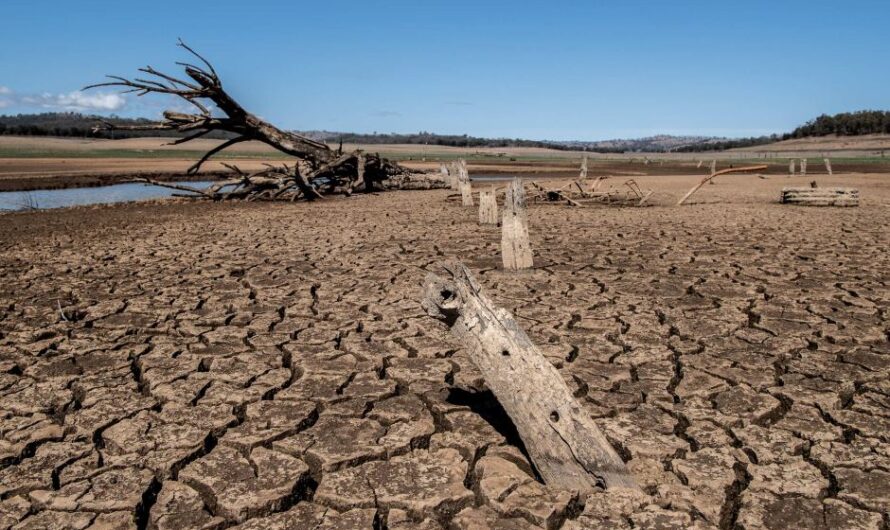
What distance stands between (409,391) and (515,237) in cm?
353

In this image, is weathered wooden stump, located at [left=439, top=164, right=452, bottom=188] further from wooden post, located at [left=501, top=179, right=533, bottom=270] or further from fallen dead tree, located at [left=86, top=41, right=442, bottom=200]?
wooden post, located at [left=501, top=179, right=533, bottom=270]

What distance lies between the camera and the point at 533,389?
8.87 ft

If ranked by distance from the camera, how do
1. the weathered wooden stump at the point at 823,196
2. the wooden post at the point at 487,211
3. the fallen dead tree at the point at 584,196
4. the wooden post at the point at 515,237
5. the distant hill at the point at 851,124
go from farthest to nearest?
the distant hill at the point at 851,124 → the fallen dead tree at the point at 584,196 → the weathered wooden stump at the point at 823,196 → the wooden post at the point at 487,211 → the wooden post at the point at 515,237

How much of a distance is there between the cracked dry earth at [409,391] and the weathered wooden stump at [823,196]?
21.1 ft

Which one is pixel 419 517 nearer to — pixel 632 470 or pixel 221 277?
pixel 632 470

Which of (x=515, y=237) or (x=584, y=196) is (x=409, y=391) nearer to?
(x=515, y=237)

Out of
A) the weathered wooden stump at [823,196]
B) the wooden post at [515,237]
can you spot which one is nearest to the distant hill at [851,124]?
the weathered wooden stump at [823,196]

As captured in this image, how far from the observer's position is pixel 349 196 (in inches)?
703

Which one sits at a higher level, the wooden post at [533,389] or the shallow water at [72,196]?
the shallow water at [72,196]

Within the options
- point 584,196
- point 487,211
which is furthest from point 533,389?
point 584,196

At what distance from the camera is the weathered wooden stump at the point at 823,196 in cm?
1369

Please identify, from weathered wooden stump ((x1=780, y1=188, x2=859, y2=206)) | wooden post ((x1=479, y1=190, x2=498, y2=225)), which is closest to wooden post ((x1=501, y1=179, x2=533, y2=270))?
wooden post ((x1=479, y1=190, x2=498, y2=225))

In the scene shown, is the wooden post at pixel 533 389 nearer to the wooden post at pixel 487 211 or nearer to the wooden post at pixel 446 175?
the wooden post at pixel 487 211

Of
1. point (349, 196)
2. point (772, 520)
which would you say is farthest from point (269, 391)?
point (349, 196)
